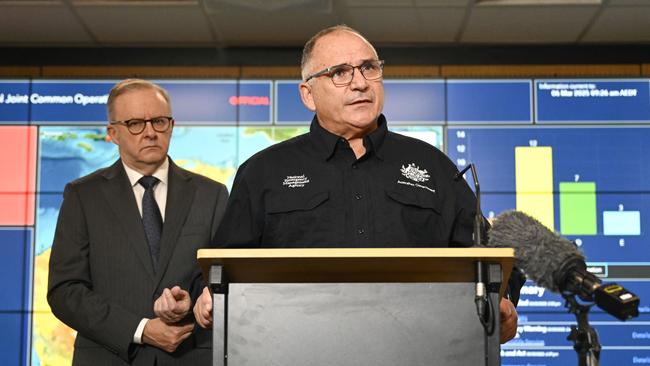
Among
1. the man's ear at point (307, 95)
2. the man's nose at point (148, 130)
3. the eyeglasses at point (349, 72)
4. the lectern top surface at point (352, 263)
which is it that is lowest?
the lectern top surface at point (352, 263)

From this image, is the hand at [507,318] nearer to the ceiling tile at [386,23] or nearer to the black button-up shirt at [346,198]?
the black button-up shirt at [346,198]

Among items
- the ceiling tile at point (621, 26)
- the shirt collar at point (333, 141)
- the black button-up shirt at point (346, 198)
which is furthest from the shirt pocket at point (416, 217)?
the ceiling tile at point (621, 26)

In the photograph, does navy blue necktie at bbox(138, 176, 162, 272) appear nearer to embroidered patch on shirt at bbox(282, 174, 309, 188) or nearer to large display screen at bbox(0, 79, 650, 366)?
embroidered patch on shirt at bbox(282, 174, 309, 188)

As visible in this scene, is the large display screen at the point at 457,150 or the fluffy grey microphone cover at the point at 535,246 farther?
the large display screen at the point at 457,150

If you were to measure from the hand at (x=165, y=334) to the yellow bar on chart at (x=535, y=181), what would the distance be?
119 inches

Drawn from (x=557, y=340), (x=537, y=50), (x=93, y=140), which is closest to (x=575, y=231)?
(x=557, y=340)

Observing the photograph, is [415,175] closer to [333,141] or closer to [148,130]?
[333,141]

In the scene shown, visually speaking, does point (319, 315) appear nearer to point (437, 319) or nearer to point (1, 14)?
point (437, 319)

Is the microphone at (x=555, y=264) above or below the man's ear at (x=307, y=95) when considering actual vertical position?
below

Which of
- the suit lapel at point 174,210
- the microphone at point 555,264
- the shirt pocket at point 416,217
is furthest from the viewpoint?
the suit lapel at point 174,210

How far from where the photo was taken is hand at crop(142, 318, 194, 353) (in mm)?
2633

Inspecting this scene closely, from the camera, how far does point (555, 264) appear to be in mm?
1529

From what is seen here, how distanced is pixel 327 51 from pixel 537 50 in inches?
136

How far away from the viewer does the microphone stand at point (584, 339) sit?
1475 mm
